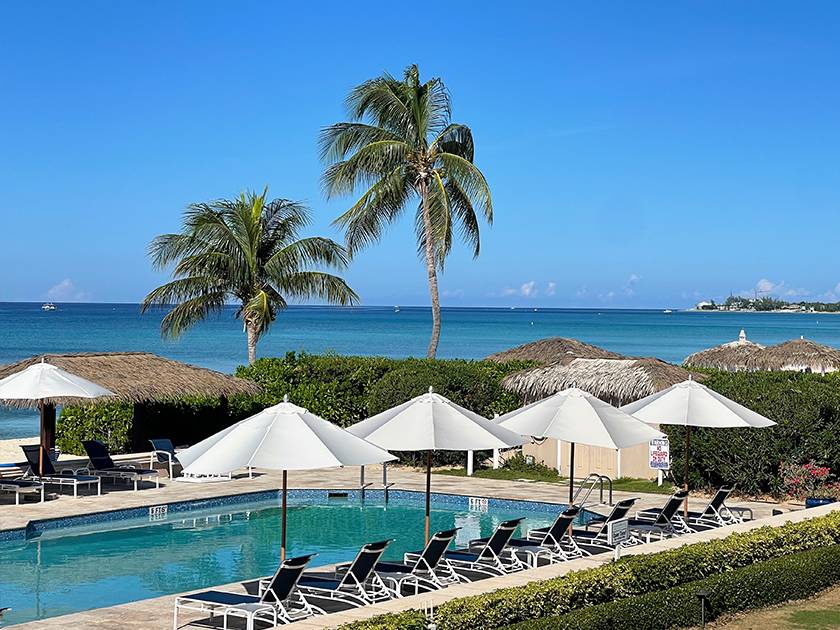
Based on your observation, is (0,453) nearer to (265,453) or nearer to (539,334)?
(265,453)

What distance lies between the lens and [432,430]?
12.9 meters

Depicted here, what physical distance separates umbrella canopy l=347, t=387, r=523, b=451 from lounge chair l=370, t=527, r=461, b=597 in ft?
3.72

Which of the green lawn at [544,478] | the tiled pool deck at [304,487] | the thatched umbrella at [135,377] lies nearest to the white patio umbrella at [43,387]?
the thatched umbrella at [135,377]

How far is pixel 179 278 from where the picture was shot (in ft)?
99.2

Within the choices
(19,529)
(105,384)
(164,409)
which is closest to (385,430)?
(19,529)

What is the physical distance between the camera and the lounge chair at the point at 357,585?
1119 centimetres

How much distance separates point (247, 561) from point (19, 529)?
3.61 metres

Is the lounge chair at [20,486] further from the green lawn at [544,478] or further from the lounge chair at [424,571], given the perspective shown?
the lounge chair at [424,571]

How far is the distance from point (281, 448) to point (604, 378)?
12.2 meters

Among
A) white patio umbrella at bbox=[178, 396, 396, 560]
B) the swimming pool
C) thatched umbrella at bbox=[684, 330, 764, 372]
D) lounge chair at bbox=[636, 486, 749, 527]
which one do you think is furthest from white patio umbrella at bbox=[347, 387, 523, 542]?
thatched umbrella at bbox=[684, 330, 764, 372]

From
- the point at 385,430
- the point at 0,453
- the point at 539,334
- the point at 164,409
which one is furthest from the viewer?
the point at 539,334

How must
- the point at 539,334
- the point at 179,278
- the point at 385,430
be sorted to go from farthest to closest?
the point at 539,334
the point at 179,278
the point at 385,430

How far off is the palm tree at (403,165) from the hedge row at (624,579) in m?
17.8

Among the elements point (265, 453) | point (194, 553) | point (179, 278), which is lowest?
point (194, 553)
